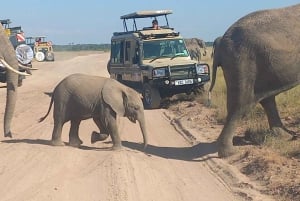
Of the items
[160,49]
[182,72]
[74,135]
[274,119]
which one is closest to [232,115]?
[274,119]

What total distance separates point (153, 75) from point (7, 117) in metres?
7.30

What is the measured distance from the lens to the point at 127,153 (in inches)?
382

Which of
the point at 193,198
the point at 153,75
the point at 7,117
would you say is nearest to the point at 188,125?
the point at 153,75

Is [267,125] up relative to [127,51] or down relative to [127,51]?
down

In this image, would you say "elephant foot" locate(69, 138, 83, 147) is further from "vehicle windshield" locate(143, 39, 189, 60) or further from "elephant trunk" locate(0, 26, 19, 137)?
"vehicle windshield" locate(143, 39, 189, 60)

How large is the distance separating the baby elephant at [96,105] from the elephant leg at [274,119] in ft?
8.10

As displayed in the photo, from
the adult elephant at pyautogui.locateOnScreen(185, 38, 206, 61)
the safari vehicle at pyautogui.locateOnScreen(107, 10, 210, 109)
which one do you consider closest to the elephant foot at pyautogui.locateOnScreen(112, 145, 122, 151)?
the safari vehicle at pyautogui.locateOnScreen(107, 10, 210, 109)

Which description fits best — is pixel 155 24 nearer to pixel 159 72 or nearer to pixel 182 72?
pixel 182 72

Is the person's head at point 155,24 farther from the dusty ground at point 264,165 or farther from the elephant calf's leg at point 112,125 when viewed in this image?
the elephant calf's leg at point 112,125

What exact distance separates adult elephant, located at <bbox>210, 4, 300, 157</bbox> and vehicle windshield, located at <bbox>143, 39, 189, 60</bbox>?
27.3ft

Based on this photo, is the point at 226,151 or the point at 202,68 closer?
the point at 226,151

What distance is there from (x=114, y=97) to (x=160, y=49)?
837 centimetres

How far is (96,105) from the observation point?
33.4 feet

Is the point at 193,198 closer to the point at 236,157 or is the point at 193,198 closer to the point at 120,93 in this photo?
the point at 236,157
